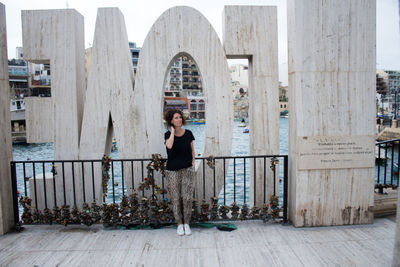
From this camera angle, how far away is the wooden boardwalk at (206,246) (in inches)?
129

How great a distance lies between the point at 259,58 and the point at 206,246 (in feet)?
9.17

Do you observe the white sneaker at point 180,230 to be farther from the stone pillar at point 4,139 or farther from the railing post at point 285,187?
→ the stone pillar at point 4,139

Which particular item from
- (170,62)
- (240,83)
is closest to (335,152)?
(170,62)

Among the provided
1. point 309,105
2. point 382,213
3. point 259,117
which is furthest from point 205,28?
point 382,213

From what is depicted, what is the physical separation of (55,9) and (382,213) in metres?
5.82

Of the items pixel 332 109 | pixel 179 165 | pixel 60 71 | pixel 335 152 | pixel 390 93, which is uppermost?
pixel 390 93

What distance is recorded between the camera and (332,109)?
4.12 metres

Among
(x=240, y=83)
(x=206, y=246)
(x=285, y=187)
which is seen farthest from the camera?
(x=240, y=83)

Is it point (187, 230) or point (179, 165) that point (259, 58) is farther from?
point (187, 230)

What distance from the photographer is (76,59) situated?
15.1 feet

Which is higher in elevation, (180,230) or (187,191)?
(187,191)

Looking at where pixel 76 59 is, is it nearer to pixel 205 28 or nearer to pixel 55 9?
pixel 55 9

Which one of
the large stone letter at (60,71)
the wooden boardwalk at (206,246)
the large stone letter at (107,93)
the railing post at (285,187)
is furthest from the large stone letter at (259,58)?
the large stone letter at (60,71)

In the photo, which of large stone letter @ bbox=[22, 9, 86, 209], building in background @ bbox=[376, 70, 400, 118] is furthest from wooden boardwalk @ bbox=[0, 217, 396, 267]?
building in background @ bbox=[376, 70, 400, 118]
